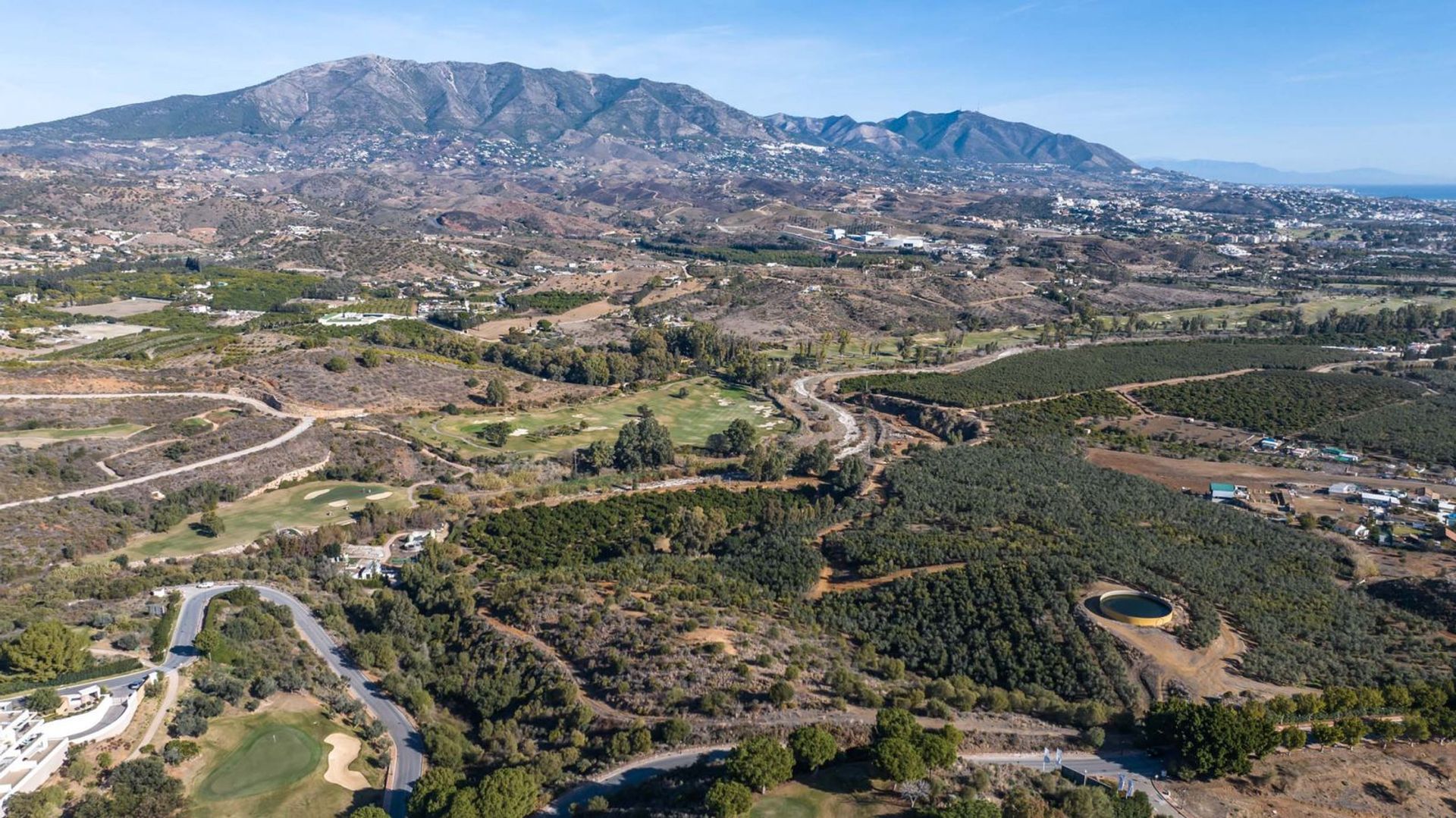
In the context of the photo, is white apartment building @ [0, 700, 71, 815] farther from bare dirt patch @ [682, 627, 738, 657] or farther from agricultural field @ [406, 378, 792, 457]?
agricultural field @ [406, 378, 792, 457]

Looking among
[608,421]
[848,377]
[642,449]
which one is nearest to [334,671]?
[642,449]

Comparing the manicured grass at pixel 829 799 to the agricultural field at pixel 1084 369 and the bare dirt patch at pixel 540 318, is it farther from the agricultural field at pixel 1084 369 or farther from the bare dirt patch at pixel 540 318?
the bare dirt patch at pixel 540 318

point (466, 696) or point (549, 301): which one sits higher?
point (549, 301)

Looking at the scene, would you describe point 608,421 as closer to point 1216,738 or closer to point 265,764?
point 265,764

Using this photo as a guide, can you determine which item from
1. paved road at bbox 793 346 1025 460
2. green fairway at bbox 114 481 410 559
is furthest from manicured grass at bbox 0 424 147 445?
paved road at bbox 793 346 1025 460

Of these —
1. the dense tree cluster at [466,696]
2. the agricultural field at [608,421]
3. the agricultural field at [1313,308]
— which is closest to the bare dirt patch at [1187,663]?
the dense tree cluster at [466,696]

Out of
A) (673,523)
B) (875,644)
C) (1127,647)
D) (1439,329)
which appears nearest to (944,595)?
(875,644)

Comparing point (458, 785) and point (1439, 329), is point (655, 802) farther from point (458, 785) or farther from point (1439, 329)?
point (1439, 329)
